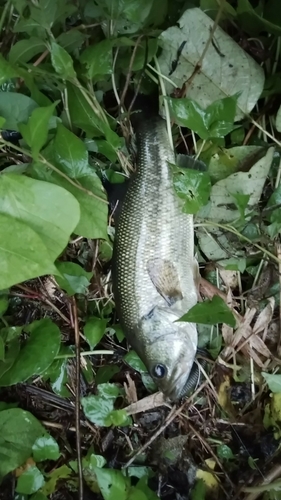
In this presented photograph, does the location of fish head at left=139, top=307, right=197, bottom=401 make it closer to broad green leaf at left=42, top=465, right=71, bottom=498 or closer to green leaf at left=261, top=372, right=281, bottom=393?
green leaf at left=261, top=372, right=281, bottom=393

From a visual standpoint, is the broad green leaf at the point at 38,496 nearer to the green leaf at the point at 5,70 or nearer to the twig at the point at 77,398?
the twig at the point at 77,398

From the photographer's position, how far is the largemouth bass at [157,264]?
45.3 inches

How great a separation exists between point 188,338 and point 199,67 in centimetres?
65

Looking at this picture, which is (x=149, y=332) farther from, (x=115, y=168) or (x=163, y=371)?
(x=115, y=168)

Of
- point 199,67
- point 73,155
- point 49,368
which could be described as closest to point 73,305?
point 49,368

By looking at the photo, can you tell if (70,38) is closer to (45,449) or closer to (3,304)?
(3,304)

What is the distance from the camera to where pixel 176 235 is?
1151 millimetres

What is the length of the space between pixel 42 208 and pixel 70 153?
0.16m

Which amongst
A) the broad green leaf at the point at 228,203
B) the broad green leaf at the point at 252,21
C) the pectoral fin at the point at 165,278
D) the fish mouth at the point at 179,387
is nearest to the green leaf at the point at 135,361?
the fish mouth at the point at 179,387

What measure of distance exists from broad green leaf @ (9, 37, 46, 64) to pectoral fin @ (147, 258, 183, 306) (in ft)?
1.78

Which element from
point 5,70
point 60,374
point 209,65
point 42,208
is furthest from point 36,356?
point 209,65

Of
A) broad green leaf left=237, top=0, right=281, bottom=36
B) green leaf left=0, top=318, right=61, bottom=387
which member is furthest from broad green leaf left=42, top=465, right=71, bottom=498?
broad green leaf left=237, top=0, right=281, bottom=36

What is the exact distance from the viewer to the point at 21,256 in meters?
0.92

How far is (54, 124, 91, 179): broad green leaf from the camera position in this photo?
3.43ft
